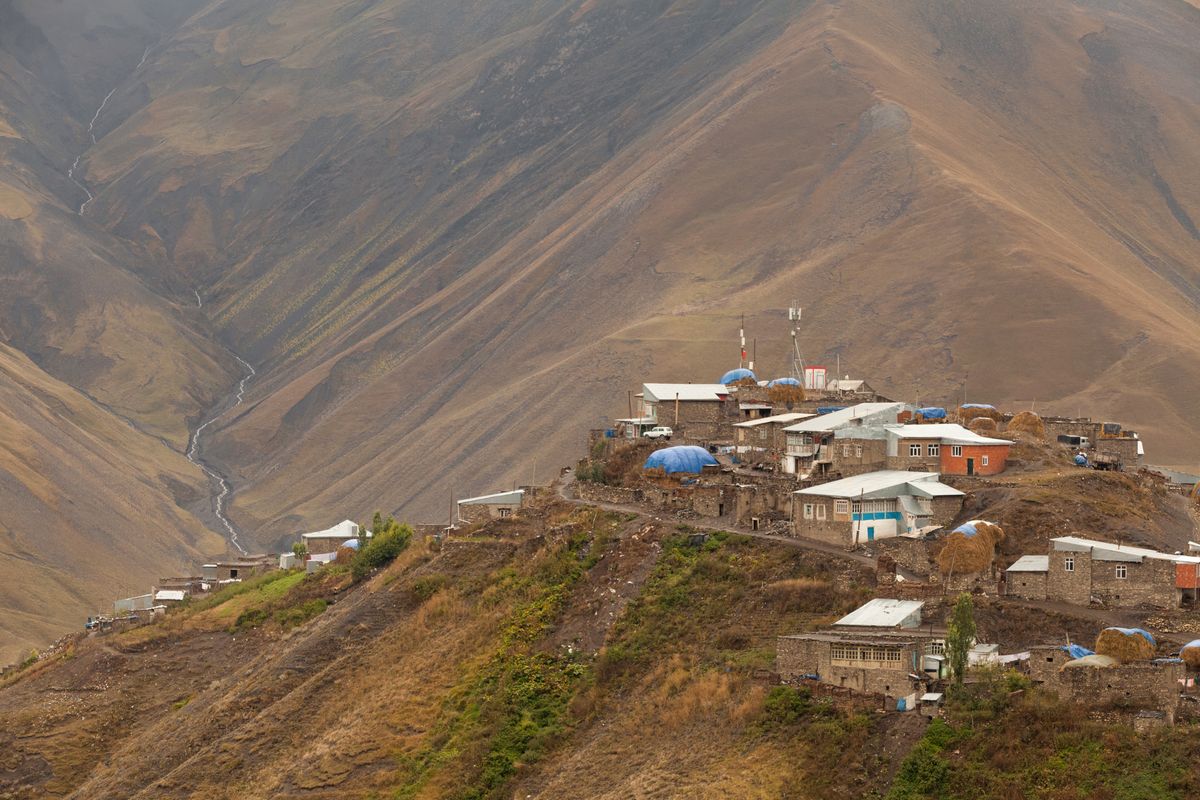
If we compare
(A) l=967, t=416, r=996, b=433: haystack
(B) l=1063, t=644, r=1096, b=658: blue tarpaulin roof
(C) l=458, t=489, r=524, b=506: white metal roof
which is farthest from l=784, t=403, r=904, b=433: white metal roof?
(B) l=1063, t=644, r=1096, b=658: blue tarpaulin roof

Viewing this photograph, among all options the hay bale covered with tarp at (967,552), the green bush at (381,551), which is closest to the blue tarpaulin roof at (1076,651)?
the hay bale covered with tarp at (967,552)

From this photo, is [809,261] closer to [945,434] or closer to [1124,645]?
[945,434]

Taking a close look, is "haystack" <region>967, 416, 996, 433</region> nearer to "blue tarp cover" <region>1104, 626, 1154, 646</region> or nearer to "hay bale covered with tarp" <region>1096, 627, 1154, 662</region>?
"blue tarp cover" <region>1104, 626, 1154, 646</region>

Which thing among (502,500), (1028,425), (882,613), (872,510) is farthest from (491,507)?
(882,613)

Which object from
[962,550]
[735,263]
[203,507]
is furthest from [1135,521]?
[203,507]

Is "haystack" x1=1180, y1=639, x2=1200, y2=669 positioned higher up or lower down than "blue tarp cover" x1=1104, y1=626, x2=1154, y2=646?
lower down

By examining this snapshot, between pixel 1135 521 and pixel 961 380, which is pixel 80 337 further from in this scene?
pixel 1135 521

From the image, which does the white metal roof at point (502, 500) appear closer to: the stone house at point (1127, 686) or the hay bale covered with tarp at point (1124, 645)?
the hay bale covered with tarp at point (1124, 645)
